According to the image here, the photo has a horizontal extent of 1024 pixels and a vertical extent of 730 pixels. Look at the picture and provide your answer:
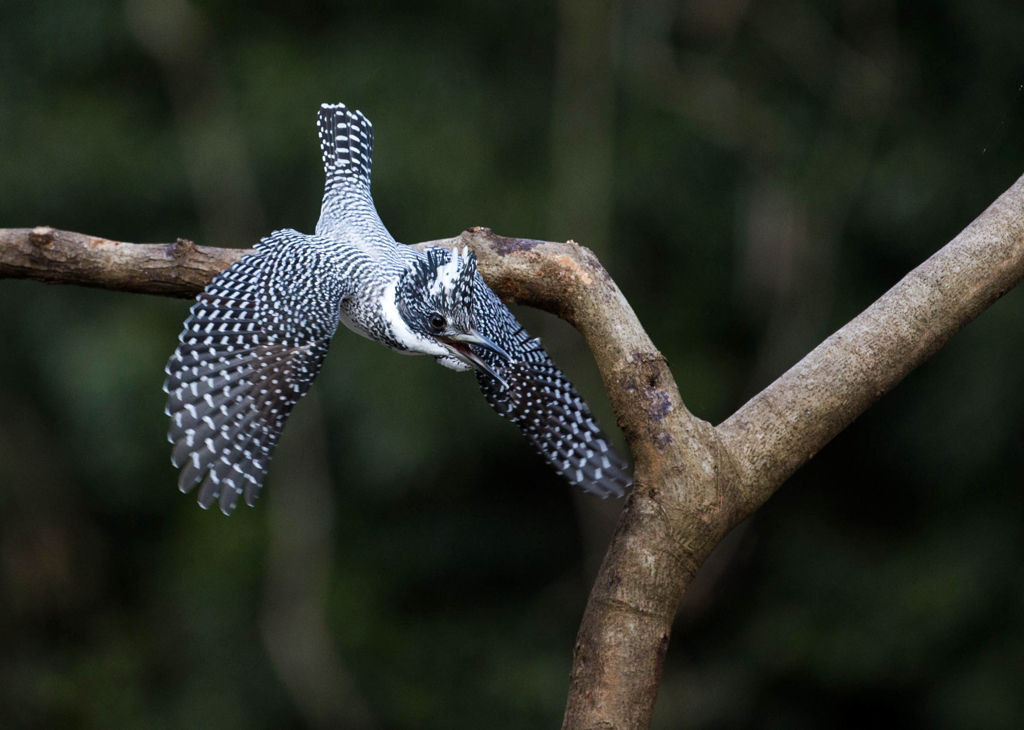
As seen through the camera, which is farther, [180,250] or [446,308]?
[180,250]

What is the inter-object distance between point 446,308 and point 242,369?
1.68ft

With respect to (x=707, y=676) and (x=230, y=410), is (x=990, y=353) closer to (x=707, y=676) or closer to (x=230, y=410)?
(x=707, y=676)

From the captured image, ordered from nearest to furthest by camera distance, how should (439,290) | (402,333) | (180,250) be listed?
(439,290), (402,333), (180,250)

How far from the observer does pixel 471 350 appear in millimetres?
2549

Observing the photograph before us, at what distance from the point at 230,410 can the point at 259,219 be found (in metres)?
3.04

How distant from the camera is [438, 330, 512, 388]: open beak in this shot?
2.45m

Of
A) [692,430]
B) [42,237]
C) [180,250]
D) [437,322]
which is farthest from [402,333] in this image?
[42,237]

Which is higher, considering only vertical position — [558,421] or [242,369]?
[558,421]

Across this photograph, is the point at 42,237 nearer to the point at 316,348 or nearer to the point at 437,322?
the point at 316,348

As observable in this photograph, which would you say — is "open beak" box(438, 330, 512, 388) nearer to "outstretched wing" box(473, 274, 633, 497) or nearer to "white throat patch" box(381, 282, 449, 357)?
"white throat patch" box(381, 282, 449, 357)

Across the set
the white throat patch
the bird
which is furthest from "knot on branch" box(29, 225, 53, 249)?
the white throat patch

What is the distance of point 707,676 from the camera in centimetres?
518

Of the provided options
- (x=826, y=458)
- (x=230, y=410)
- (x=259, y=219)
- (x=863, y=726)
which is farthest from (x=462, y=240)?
(x=863, y=726)

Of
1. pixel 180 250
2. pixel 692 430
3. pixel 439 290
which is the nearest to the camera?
pixel 692 430
